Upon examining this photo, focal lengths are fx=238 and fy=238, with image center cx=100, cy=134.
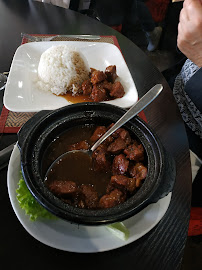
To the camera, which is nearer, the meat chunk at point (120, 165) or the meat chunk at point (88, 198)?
the meat chunk at point (88, 198)

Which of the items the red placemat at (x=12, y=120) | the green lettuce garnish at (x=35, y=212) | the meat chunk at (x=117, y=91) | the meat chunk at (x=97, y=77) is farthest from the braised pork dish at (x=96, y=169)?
the meat chunk at (x=97, y=77)

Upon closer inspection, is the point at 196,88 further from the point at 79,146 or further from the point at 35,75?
the point at 35,75

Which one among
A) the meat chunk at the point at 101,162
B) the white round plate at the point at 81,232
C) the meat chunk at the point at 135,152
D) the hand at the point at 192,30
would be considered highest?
the hand at the point at 192,30

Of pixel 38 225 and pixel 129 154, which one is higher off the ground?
Result: pixel 129 154

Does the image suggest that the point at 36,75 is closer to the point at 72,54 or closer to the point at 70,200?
the point at 72,54

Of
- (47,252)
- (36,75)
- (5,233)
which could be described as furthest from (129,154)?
(36,75)

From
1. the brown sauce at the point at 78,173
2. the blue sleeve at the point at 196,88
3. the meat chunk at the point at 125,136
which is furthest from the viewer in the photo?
the blue sleeve at the point at 196,88

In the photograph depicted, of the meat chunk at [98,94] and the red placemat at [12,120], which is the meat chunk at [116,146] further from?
the meat chunk at [98,94]

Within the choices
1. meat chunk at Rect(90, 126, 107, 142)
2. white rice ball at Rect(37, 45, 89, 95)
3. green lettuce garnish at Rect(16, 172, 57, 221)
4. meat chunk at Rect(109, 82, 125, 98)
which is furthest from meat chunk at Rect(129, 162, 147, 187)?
white rice ball at Rect(37, 45, 89, 95)
